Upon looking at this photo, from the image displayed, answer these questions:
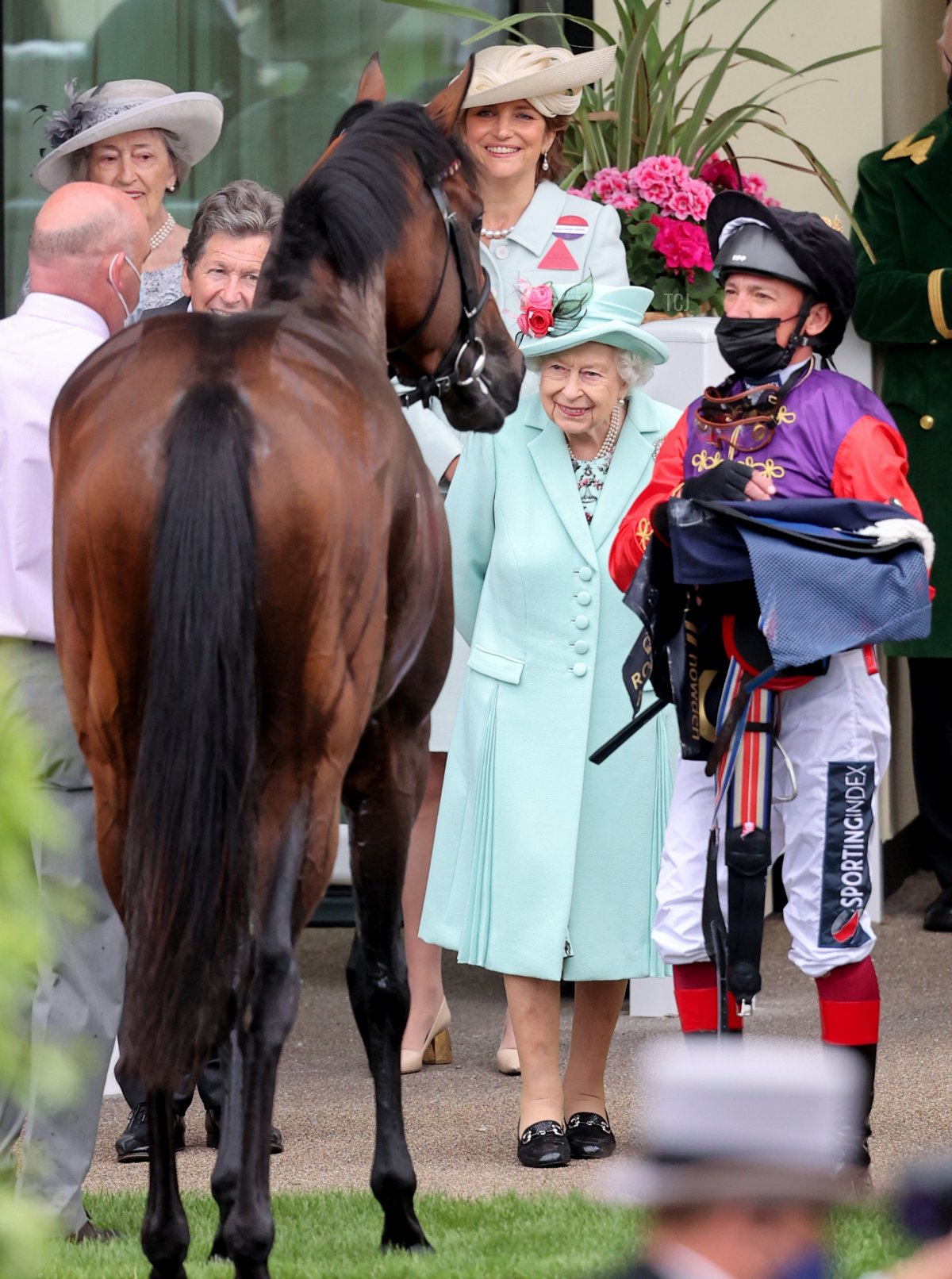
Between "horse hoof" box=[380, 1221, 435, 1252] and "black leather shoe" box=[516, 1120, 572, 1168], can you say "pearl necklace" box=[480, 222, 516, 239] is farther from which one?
"horse hoof" box=[380, 1221, 435, 1252]

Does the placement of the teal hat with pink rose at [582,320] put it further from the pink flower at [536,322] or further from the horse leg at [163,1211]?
the horse leg at [163,1211]

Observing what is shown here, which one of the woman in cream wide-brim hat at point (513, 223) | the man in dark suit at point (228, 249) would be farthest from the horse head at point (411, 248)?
the woman in cream wide-brim hat at point (513, 223)

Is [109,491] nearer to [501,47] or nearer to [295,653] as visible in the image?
[295,653]

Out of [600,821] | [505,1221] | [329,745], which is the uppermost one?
[329,745]

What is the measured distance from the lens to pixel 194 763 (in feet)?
9.37

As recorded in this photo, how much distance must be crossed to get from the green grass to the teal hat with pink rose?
1.86 metres

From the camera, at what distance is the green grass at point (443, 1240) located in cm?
334

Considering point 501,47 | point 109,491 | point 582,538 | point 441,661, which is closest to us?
point 109,491

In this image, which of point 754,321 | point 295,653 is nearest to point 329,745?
point 295,653

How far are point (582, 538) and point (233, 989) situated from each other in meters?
1.82

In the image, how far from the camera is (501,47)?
566 cm

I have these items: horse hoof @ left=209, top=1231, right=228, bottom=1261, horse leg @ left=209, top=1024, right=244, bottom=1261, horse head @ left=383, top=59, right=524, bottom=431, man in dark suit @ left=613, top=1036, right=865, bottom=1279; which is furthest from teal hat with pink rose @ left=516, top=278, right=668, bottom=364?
man in dark suit @ left=613, top=1036, right=865, bottom=1279

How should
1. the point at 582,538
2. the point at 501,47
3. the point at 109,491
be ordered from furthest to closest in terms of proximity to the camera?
the point at 501,47 → the point at 582,538 → the point at 109,491

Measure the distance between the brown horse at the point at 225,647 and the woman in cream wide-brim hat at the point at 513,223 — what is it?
2183 millimetres
